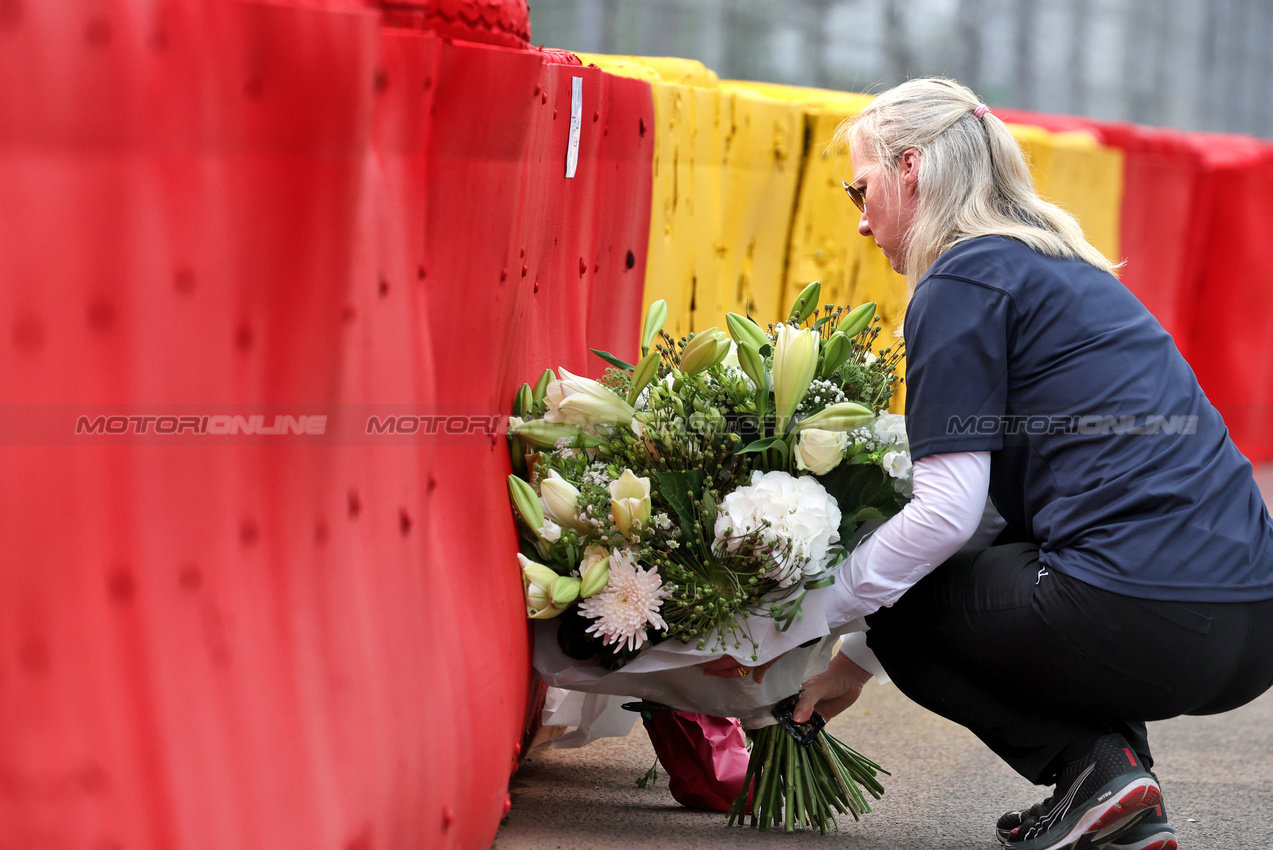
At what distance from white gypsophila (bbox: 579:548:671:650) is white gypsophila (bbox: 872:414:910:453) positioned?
0.44 metres

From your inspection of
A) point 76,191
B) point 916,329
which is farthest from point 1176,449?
point 76,191

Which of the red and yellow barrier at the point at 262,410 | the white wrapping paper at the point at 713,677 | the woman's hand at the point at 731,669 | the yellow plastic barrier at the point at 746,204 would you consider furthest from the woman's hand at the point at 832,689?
the yellow plastic barrier at the point at 746,204

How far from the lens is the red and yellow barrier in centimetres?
141

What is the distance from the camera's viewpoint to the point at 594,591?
6.79 feet

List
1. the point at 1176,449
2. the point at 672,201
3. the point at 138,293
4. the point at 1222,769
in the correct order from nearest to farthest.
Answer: the point at 138,293
the point at 1176,449
the point at 1222,769
the point at 672,201

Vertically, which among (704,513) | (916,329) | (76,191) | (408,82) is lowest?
(704,513)

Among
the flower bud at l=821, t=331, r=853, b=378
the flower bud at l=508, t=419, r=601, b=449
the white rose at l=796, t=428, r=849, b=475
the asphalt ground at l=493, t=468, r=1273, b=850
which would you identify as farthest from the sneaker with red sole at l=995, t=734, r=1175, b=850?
the flower bud at l=508, t=419, r=601, b=449

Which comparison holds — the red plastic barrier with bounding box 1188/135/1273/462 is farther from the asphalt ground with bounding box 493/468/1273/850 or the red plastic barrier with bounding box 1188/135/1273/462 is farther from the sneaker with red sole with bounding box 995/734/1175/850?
the sneaker with red sole with bounding box 995/734/1175/850

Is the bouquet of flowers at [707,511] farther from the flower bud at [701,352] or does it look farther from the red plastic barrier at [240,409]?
the red plastic barrier at [240,409]

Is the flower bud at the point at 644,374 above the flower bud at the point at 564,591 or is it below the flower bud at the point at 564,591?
above

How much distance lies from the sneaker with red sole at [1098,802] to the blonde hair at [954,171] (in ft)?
2.65

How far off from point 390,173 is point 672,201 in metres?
2.15

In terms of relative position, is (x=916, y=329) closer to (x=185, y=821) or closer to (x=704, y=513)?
(x=704, y=513)

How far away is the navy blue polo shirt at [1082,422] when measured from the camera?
200cm
